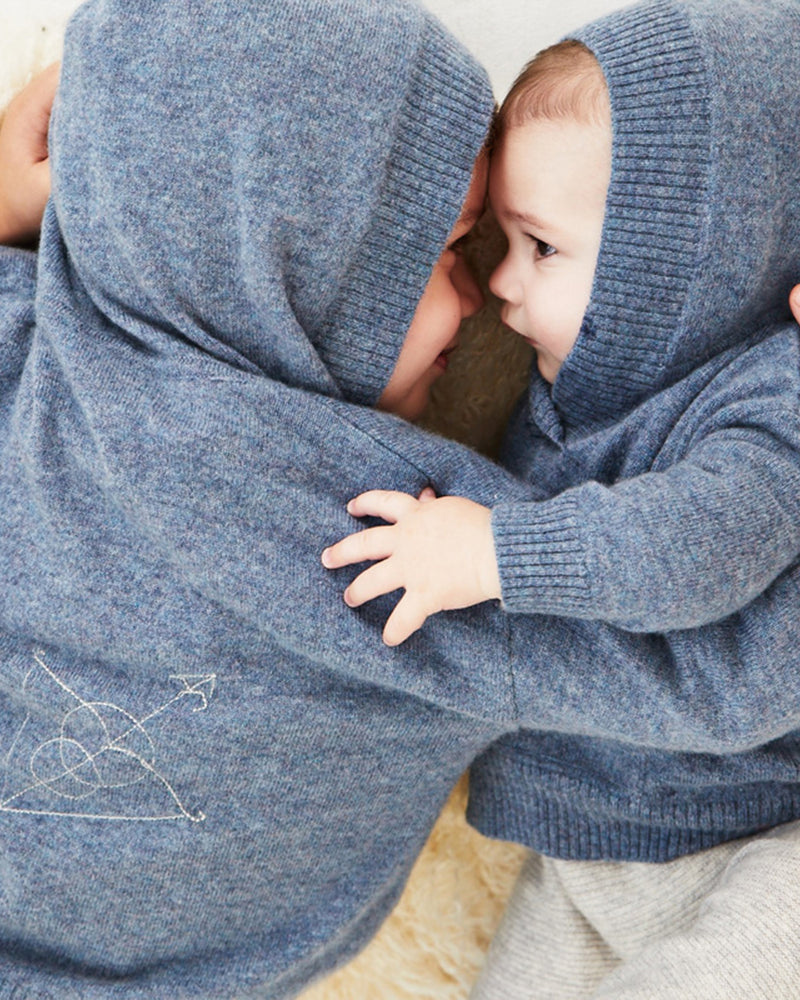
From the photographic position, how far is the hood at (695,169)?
3.08ft

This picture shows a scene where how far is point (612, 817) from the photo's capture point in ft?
3.62

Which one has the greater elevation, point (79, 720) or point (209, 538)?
point (209, 538)

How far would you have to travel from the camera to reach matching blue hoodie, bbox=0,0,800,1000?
90 centimetres

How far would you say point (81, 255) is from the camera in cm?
97

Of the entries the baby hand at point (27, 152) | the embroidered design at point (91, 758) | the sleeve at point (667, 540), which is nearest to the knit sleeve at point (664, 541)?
the sleeve at point (667, 540)

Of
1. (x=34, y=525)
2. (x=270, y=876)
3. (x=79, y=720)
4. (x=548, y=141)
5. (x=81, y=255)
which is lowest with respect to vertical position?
(x=270, y=876)

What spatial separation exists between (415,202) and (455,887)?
2.87 ft

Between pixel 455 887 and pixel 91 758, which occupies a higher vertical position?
pixel 91 758

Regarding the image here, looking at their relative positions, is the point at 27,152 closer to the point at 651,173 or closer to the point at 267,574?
the point at 267,574

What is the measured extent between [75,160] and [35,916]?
74 centimetres

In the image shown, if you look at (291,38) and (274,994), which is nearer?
(291,38)

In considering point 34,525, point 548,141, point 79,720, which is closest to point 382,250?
point 548,141

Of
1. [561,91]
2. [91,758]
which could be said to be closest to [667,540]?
[561,91]

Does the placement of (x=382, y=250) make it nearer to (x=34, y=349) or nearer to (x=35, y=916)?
(x=34, y=349)
